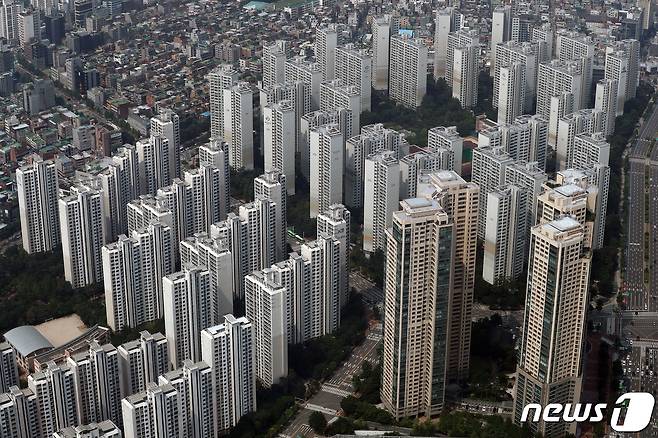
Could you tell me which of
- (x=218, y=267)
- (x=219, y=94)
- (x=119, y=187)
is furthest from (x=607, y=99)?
(x=218, y=267)

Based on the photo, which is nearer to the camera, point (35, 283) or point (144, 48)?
point (35, 283)

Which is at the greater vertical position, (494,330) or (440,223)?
(440,223)

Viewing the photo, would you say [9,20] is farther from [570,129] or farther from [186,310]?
[186,310]

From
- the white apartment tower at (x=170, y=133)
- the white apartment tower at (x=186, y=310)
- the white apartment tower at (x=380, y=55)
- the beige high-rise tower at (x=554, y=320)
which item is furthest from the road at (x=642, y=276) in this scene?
the white apartment tower at (x=170, y=133)

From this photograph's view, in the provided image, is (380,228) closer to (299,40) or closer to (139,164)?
(139,164)

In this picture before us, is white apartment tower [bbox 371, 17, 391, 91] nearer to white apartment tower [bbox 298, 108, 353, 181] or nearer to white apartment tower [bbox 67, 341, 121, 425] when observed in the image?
white apartment tower [bbox 298, 108, 353, 181]

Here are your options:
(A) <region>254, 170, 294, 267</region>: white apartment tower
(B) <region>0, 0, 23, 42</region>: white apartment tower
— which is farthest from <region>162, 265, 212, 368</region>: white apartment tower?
(B) <region>0, 0, 23, 42</region>: white apartment tower

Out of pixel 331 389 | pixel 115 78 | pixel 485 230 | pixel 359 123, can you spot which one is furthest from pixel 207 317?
pixel 115 78

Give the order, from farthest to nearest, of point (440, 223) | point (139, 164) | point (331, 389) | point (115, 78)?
point (115, 78) → point (139, 164) → point (331, 389) → point (440, 223)
